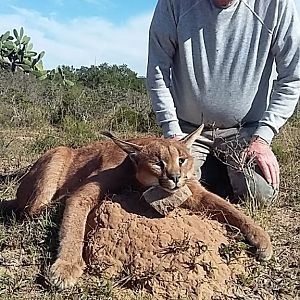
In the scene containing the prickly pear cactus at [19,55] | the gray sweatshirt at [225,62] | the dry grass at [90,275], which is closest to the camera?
the dry grass at [90,275]

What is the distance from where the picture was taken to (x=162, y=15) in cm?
542

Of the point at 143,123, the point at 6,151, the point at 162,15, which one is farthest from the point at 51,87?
the point at 162,15

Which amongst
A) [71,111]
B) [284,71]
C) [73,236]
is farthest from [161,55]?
[71,111]

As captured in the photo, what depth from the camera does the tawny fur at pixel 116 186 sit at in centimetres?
389

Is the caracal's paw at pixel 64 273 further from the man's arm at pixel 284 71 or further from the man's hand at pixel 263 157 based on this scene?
the man's arm at pixel 284 71

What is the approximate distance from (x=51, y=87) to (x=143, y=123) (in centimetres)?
556

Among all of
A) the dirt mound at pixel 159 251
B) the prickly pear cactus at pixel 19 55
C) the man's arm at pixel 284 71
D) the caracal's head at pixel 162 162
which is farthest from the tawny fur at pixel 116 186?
the prickly pear cactus at pixel 19 55

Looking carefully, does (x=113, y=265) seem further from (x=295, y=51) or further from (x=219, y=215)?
(x=295, y=51)

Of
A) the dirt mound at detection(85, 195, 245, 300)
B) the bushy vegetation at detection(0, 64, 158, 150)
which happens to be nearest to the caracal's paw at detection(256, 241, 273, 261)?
the dirt mound at detection(85, 195, 245, 300)

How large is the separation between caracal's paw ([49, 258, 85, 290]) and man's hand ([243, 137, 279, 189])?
1858 mm

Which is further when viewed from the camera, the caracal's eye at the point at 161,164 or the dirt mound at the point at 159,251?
the caracal's eye at the point at 161,164

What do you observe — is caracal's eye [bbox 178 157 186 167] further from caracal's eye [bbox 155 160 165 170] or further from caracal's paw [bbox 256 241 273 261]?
caracal's paw [bbox 256 241 273 261]

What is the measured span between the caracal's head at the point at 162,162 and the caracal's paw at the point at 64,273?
0.74m

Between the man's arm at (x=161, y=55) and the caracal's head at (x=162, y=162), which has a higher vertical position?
the man's arm at (x=161, y=55)
